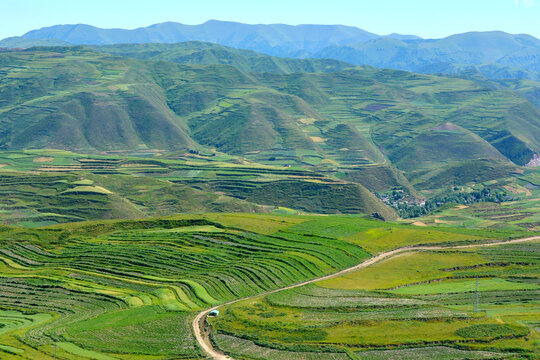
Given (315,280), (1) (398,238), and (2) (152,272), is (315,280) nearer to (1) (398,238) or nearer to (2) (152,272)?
(2) (152,272)

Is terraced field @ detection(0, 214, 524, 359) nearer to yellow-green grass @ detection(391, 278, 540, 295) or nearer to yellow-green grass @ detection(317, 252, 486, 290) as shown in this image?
yellow-green grass @ detection(317, 252, 486, 290)

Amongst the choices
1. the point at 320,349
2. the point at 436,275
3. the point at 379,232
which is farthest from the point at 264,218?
the point at 320,349

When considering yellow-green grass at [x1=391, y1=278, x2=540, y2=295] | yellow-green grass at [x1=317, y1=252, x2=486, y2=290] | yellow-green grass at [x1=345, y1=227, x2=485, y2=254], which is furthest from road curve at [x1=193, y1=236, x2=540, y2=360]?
yellow-green grass at [x1=391, y1=278, x2=540, y2=295]

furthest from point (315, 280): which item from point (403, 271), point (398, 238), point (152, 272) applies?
point (398, 238)

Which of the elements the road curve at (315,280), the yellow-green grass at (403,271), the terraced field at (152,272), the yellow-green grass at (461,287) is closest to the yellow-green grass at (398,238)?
the terraced field at (152,272)

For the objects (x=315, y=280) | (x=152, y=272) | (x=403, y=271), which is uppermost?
(x=152, y=272)

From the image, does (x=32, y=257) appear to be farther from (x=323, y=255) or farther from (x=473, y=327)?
(x=473, y=327)

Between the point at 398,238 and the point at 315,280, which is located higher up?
the point at 398,238

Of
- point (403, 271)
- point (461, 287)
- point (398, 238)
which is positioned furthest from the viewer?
point (398, 238)

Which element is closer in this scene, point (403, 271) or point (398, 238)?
point (403, 271)
